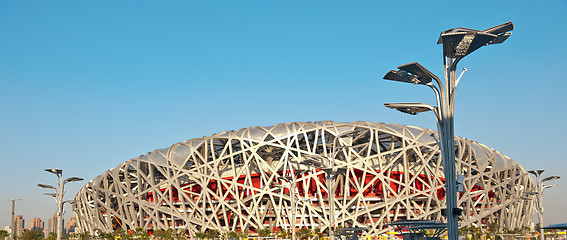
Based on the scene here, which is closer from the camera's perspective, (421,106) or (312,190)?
(421,106)

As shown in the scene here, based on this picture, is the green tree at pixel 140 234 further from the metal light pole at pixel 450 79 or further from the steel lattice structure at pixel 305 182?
the metal light pole at pixel 450 79

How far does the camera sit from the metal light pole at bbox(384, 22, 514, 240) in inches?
→ 888

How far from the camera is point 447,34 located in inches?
882

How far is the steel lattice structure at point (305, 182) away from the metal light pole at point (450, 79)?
1485 inches

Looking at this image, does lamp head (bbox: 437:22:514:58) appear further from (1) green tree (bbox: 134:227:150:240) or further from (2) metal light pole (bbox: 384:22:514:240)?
(1) green tree (bbox: 134:227:150:240)

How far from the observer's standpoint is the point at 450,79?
77.8 ft

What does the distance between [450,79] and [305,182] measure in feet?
141

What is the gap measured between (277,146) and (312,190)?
7663 millimetres

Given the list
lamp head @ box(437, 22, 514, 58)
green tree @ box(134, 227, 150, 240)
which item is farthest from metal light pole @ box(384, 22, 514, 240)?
green tree @ box(134, 227, 150, 240)

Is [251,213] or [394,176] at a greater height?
[394,176]

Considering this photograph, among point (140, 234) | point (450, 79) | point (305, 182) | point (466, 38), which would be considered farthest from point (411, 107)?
point (140, 234)

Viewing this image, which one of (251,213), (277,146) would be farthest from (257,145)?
(251,213)

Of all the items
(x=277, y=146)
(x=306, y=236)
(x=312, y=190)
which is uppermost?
(x=277, y=146)

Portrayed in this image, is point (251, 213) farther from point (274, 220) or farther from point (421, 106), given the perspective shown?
point (421, 106)
